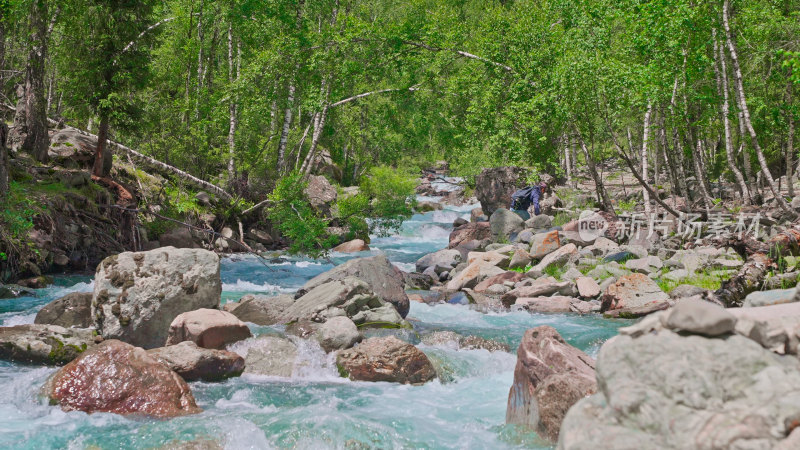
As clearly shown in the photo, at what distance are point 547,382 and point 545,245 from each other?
10.9 meters

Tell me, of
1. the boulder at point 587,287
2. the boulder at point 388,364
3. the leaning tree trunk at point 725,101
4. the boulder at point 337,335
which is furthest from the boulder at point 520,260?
the boulder at point 388,364

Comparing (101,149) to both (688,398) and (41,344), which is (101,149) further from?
(688,398)

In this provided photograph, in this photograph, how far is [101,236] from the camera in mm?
13539

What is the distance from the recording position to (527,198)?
69.3ft

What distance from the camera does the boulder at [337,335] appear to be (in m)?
7.79

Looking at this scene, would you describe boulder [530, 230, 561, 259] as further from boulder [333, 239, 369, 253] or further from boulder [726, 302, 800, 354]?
boulder [726, 302, 800, 354]

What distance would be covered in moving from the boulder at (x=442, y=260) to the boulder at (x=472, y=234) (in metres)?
2.04

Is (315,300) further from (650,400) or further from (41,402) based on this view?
(650,400)

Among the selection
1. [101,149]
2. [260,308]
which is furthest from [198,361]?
[101,149]

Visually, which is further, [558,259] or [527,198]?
[527,198]

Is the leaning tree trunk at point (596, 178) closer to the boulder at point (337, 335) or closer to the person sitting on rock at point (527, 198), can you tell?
the person sitting on rock at point (527, 198)

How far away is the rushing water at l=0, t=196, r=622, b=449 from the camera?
5.03 m

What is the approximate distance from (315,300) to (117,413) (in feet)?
14.3

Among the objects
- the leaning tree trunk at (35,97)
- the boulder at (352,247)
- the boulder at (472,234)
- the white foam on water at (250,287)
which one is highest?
the leaning tree trunk at (35,97)
